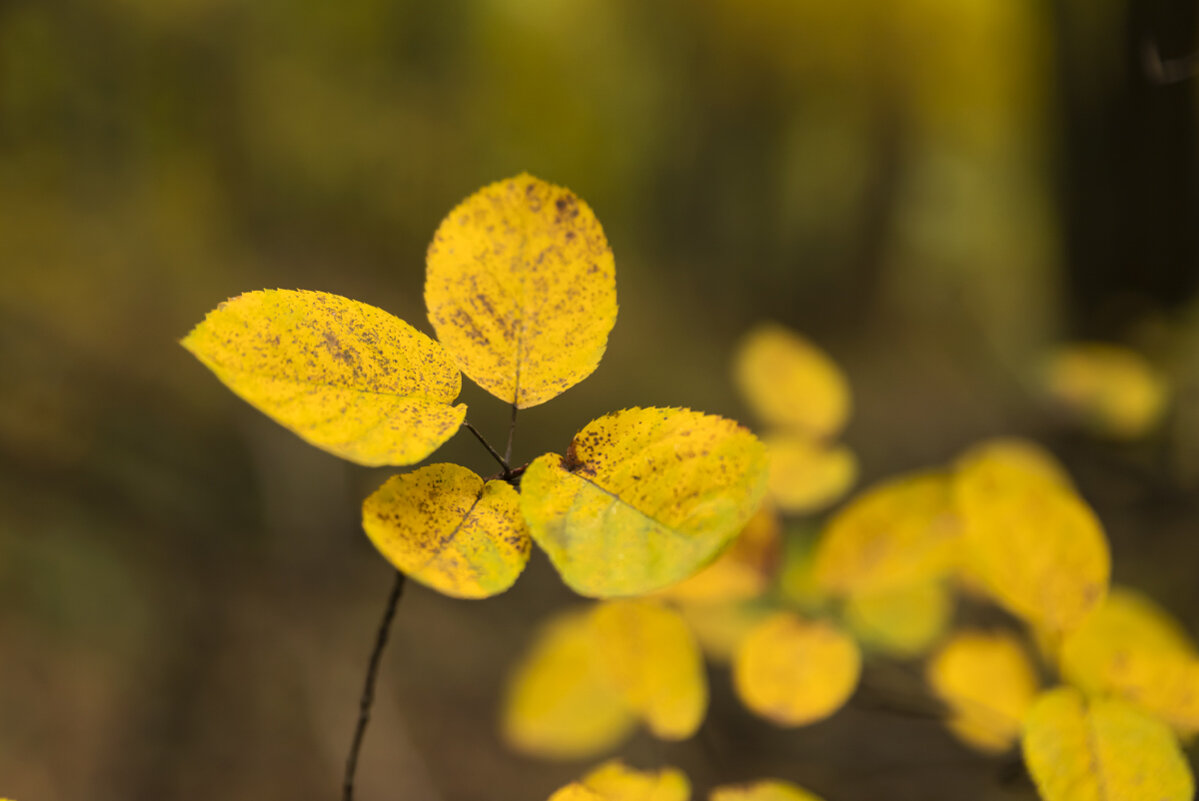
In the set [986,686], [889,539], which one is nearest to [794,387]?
[889,539]

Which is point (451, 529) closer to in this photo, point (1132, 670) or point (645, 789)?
point (645, 789)

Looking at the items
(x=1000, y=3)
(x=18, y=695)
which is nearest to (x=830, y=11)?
(x=1000, y=3)

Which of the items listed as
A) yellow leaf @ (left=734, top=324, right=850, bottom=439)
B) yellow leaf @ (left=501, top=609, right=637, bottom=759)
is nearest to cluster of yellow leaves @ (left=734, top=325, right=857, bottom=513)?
yellow leaf @ (left=734, top=324, right=850, bottom=439)

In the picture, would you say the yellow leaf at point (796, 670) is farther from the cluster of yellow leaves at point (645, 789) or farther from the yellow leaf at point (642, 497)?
the yellow leaf at point (642, 497)

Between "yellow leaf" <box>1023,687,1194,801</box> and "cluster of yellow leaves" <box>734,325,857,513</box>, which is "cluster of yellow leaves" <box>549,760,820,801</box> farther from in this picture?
"cluster of yellow leaves" <box>734,325,857,513</box>

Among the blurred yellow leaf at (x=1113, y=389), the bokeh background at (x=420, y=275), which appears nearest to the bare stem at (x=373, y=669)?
the bokeh background at (x=420, y=275)
